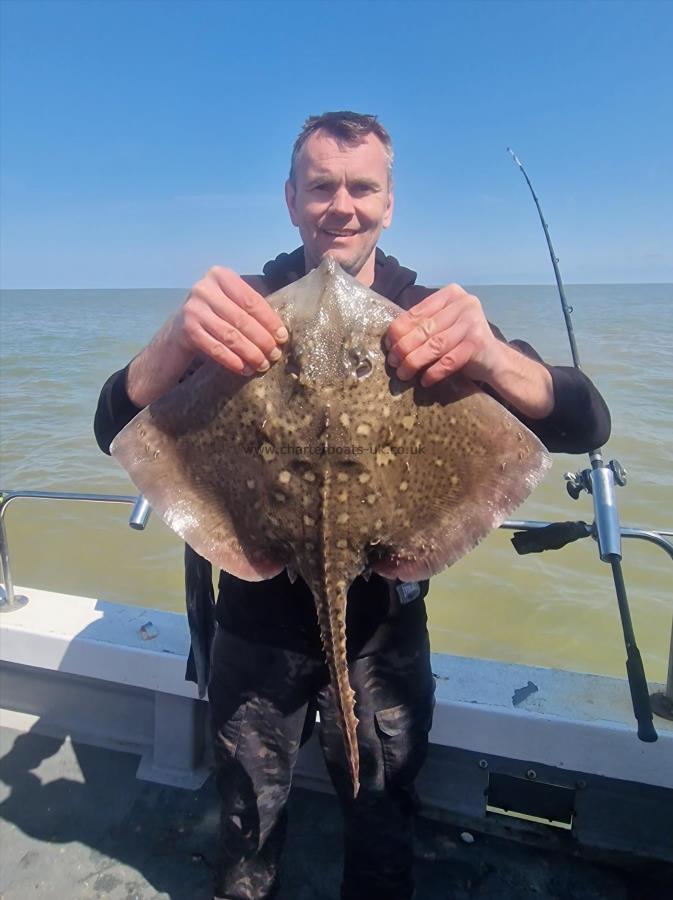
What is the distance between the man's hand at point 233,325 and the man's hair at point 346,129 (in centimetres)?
84

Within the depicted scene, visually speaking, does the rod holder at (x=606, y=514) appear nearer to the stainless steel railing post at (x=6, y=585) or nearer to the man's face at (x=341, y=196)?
the man's face at (x=341, y=196)

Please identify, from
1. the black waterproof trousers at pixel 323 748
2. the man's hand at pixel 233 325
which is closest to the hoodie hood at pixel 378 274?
the man's hand at pixel 233 325

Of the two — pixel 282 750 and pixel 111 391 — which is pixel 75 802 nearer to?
pixel 282 750

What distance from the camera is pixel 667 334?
29.9m

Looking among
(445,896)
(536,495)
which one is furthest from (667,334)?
(445,896)

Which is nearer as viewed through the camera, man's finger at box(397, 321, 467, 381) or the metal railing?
man's finger at box(397, 321, 467, 381)

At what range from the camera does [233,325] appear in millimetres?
1746

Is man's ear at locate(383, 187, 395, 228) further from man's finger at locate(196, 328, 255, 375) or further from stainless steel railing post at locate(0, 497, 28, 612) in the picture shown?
stainless steel railing post at locate(0, 497, 28, 612)

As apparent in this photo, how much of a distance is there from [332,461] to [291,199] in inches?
47.5

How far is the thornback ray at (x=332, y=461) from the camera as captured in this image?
180cm

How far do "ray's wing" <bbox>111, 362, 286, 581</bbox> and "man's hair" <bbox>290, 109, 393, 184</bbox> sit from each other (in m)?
1.00

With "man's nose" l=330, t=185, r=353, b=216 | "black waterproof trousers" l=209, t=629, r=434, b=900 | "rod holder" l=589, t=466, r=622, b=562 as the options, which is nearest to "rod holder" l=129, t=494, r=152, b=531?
"black waterproof trousers" l=209, t=629, r=434, b=900

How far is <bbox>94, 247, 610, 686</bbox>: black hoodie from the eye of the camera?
2.17m

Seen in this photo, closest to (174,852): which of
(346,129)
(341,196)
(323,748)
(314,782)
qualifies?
(314,782)
